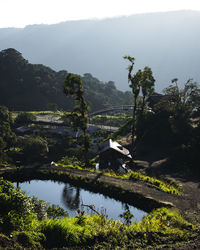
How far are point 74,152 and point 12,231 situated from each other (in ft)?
122

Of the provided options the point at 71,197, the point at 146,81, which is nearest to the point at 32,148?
the point at 71,197

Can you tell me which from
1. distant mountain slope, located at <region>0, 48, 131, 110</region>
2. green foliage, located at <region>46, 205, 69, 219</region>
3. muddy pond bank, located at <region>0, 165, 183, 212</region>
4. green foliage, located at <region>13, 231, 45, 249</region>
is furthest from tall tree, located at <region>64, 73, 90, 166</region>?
distant mountain slope, located at <region>0, 48, 131, 110</region>

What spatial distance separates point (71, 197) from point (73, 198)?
1.24 ft

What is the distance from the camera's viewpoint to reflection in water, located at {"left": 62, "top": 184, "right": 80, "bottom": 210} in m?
24.6

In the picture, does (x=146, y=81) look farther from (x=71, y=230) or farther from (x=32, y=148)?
(x=71, y=230)

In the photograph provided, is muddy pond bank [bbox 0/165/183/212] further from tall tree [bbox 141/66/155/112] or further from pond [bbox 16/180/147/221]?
tall tree [bbox 141/66/155/112]

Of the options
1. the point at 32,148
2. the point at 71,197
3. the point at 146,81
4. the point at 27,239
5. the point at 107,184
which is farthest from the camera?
the point at 146,81

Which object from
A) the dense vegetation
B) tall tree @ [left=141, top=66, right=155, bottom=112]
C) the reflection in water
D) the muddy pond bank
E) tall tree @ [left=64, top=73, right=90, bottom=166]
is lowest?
the reflection in water

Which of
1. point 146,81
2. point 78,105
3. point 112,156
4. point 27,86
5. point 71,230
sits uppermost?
point 146,81

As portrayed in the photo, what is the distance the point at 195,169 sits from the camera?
35562 millimetres

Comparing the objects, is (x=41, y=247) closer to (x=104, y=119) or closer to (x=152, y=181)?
(x=152, y=181)

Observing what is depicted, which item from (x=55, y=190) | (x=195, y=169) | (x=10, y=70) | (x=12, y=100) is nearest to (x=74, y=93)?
(x=55, y=190)

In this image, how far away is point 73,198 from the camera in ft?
86.3

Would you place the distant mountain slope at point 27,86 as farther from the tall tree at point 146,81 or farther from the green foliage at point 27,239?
the green foliage at point 27,239
